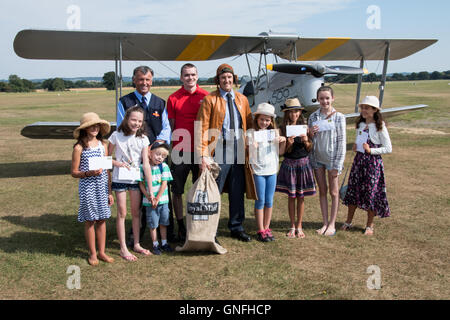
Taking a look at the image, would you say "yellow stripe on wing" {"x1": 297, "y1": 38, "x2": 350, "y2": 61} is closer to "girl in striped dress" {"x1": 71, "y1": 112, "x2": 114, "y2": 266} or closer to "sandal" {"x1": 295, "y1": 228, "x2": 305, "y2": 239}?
"sandal" {"x1": 295, "y1": 228, "x2": 305, "y2": 239}

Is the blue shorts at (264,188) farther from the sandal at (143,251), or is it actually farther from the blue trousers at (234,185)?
the sandal at (143,251)

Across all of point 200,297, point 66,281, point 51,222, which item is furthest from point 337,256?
point 51,222

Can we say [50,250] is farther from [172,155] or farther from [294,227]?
[294,227]

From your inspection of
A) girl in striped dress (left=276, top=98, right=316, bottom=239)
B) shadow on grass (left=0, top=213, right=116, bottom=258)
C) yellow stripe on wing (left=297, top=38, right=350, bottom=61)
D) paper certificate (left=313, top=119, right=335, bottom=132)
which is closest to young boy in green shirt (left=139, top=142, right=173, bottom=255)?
shadow on grass (left=0, top=213, right=116, bottom=258)

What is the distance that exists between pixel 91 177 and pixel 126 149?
0.41 m

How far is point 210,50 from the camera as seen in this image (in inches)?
310

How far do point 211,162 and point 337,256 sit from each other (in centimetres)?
157

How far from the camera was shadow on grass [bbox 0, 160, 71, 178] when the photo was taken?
7148mm

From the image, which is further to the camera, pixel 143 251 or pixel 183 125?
pixel 183 125

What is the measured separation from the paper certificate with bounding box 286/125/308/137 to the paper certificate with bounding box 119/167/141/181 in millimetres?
1592

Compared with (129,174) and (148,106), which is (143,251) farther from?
(148,106)

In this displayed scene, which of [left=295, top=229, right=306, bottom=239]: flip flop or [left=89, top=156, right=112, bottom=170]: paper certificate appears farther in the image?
[left=295, top=229, right=306, bottom=239]: flip flop

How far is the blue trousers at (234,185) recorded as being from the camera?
3.74 m

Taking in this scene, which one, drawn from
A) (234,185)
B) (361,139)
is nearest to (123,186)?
(234,185)
